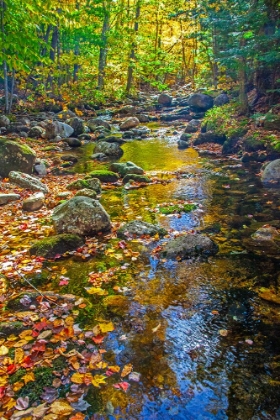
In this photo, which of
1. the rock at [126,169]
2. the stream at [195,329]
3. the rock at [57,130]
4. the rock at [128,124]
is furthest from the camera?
the rock at [128,124]

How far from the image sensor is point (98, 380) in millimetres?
2932

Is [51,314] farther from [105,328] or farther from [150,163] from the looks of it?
[150,163]

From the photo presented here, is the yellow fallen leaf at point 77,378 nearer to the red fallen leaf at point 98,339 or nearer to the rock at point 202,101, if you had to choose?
the red fallen leaf at point 98,339

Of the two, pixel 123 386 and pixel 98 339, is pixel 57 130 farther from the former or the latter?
pixel 123 386

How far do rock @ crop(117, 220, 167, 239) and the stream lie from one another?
29 centimetres

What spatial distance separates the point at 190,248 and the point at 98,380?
282cm

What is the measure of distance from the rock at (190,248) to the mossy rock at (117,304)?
1.29 meters

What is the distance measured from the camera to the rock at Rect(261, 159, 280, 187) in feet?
29.7

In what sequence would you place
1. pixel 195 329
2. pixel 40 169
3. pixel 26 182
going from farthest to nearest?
pixel 40 169 < pixel 26 182 < pixel 195 329

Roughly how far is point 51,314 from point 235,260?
2954 mm

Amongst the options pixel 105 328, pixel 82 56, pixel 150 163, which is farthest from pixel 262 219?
pixel 82 56

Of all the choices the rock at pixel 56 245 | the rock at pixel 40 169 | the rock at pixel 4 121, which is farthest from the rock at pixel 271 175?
the rock at pixel 4 121

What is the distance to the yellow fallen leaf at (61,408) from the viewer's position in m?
2.63

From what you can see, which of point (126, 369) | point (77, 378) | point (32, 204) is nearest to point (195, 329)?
point (126, 369)
